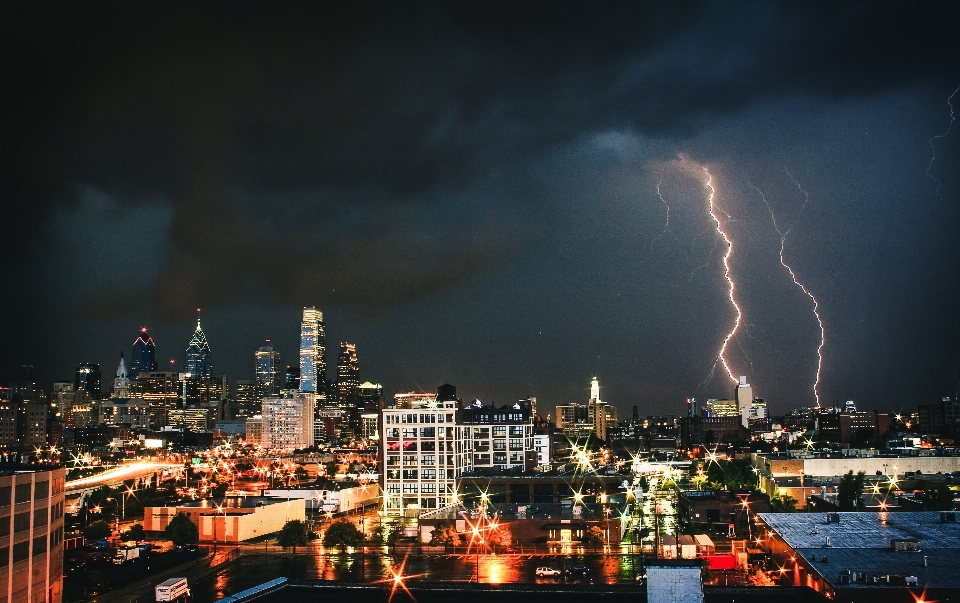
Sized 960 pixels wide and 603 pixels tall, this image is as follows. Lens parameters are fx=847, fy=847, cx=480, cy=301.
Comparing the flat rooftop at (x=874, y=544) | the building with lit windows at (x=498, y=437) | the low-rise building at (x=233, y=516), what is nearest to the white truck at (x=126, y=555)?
the low-rise building at (x=233, y=516)

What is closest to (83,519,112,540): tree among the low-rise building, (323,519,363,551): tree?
the low-rise building

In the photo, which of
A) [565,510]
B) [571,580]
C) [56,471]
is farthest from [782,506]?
[56,471]

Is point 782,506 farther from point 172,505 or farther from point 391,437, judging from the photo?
point 172,505

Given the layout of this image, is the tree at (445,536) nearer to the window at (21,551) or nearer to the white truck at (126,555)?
the white truck at (126,555)

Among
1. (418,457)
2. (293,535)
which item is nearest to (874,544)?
(293,535)

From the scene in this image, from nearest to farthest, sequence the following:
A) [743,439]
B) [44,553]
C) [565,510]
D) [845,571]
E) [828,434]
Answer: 1. [845,571]
2. [44,553]
3. [565,510]
4. [828,434]
5. [743,439]

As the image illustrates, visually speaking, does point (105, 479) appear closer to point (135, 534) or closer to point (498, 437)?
point (135, 534)
